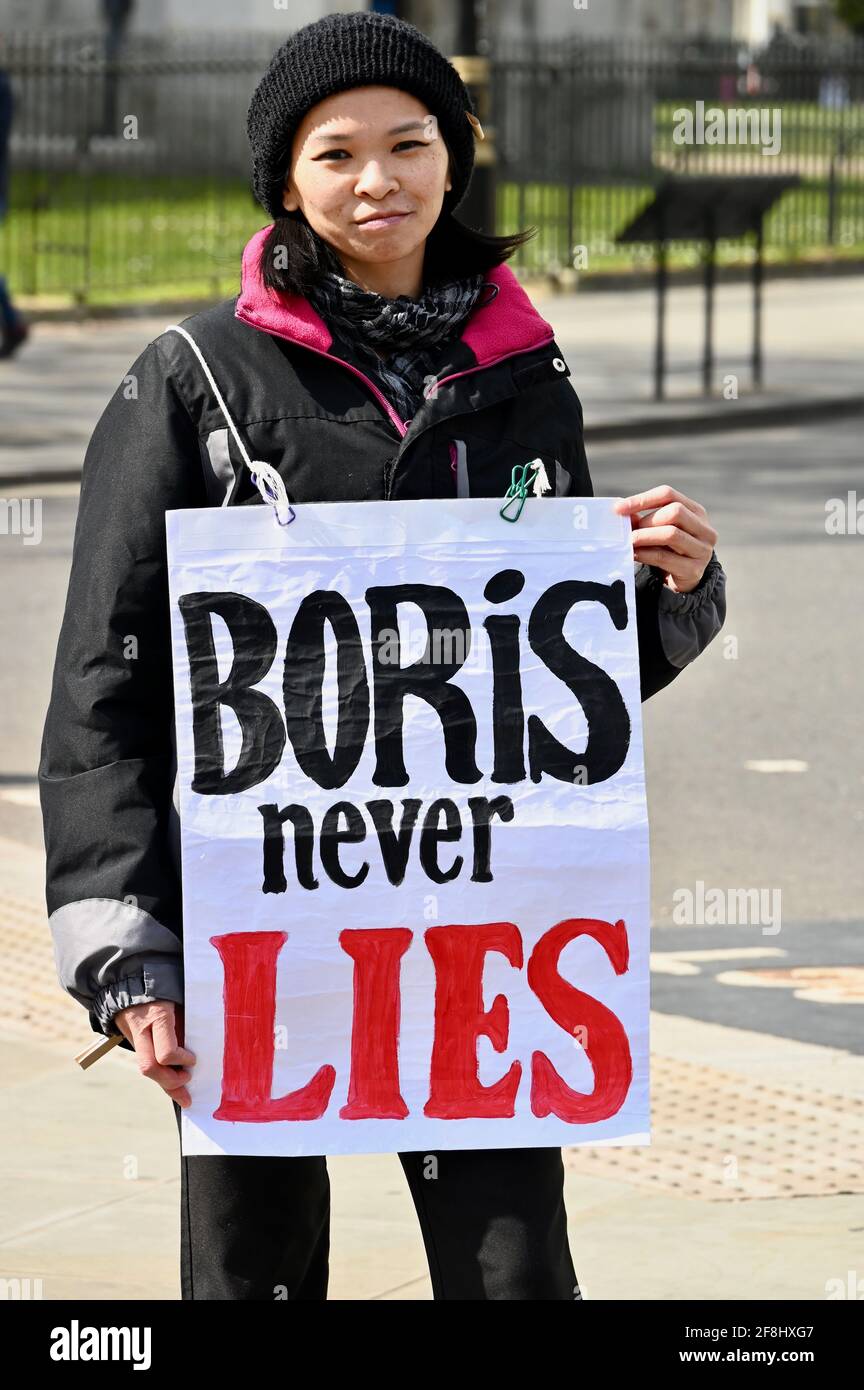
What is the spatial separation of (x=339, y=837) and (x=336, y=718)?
0.14m

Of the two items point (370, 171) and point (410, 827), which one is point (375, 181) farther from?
point (410, 827)

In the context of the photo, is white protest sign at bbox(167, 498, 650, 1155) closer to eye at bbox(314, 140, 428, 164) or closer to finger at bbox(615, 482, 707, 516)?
finger at bbox(615, 482, 707, 516)

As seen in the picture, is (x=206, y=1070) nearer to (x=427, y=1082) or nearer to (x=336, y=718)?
(x=427, y=1082)

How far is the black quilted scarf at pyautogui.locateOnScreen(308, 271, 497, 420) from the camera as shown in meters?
2.89

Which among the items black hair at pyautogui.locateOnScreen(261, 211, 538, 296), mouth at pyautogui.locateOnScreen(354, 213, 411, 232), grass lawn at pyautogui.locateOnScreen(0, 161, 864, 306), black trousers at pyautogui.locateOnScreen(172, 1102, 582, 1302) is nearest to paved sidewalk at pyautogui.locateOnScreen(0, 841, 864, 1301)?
black trousers at pyautogui.locateOnScreen(172, 1102, 582, 1302)

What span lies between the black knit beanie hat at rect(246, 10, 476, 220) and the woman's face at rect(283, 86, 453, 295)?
0.06ft

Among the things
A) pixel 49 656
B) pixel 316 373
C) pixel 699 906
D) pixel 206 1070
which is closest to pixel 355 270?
pixel 316 373

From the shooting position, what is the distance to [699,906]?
21.1ft

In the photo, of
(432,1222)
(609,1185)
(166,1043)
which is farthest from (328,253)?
(609,1185)

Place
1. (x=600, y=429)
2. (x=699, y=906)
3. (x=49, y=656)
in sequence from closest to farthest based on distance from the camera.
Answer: (x=699, y=906)
(x=49, y=656)
(x=600, y=429)

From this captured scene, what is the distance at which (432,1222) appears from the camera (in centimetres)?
288

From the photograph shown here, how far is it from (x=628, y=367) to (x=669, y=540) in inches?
591

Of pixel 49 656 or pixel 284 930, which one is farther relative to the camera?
pixel 49 656

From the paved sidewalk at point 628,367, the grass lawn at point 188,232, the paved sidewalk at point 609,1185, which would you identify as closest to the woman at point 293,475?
the paved sidewalk at point 609,1185
